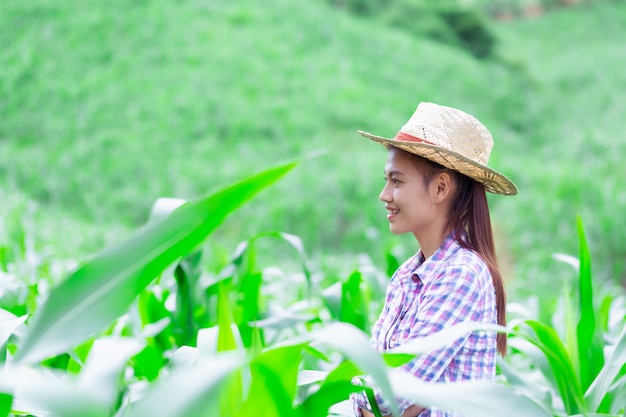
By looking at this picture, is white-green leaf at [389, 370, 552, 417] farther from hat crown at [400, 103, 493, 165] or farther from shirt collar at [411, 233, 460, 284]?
hat crown at [400, 103, 493, 165]

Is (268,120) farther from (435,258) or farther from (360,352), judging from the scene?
(360,352)

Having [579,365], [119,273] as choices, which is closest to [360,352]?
[119,273]

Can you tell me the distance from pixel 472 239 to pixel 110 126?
7242 mm

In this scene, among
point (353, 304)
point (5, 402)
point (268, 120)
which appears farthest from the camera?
point (268, 120)

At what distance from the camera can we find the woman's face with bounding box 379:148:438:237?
1.35 metres

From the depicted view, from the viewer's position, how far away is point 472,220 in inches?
54.7

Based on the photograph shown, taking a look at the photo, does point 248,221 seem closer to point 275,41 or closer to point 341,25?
point 275,41

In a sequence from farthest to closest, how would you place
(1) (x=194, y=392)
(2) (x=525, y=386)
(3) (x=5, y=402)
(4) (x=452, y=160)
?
(2) (x=525, y=386) < (4) (x=452, y=160) < (3) (x=5, y=402) < (1) (x=194, y=392)

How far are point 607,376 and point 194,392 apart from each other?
3.62 ft

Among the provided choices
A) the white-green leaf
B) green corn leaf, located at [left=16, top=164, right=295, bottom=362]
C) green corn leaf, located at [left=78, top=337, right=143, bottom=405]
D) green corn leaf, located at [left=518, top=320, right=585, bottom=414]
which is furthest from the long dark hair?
green corn leaf, located at [left=78, top=337, right=143, bottom=405]

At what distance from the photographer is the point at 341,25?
10.9 m

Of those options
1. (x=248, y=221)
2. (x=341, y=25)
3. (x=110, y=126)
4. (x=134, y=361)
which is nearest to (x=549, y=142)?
(x=341, y=25)

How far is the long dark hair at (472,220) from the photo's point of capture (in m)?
1.37

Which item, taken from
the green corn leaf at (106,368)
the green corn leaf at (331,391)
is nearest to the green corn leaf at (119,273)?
the green corn leaf at (106,368)
